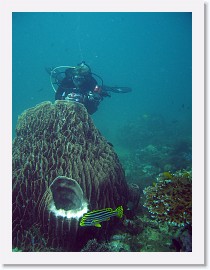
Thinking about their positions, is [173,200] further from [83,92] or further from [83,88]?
[83,88]

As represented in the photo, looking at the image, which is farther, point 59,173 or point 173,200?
point 59,173

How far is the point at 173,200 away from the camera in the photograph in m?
3.79

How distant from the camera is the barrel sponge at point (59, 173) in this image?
3936 millimetres

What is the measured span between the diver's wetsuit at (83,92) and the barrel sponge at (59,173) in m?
2.45

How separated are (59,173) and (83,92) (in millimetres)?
4869

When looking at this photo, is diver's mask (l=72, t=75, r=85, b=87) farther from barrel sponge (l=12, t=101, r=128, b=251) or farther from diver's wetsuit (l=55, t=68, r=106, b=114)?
barrel sponge (l=12, t=101, r=128, b=251)

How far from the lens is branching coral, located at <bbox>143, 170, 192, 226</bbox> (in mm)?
3613

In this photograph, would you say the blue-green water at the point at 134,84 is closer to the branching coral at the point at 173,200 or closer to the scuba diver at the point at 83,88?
the branching coral at the point at 173,200

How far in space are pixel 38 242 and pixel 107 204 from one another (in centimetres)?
148

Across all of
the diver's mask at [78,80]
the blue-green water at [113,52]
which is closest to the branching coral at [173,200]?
the diver's mask at [78,80]

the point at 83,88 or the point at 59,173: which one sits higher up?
the point at 83,88

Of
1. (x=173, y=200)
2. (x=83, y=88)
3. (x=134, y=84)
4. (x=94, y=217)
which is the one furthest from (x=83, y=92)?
(x=134, y=84)

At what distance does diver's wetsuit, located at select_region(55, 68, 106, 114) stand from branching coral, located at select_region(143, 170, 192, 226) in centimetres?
467
